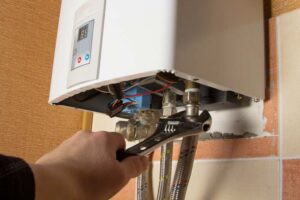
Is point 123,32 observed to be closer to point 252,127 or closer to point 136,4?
point 136,4

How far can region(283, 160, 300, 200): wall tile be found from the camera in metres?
0.60

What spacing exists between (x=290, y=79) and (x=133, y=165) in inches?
13.3

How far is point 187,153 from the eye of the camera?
0.65m

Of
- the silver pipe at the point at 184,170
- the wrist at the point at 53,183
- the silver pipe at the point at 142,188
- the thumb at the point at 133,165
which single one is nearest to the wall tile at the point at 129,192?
the silver pipe at the point at 142,188

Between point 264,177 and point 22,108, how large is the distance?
0.69 metres

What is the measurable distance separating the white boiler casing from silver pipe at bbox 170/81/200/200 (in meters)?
0.05

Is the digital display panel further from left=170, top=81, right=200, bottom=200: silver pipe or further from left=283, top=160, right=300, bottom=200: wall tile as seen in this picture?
left=283, top=160, right=300, bottom=200: wall tile

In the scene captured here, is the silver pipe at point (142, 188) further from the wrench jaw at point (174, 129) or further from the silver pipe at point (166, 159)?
the wrench jaw at point (174, 129)

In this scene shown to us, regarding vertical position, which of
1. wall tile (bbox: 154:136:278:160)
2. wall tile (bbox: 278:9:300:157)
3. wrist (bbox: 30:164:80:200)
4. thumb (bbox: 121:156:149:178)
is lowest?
wrist (bbox: 30:164:80:200)

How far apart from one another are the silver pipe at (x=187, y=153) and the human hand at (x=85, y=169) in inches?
4.9

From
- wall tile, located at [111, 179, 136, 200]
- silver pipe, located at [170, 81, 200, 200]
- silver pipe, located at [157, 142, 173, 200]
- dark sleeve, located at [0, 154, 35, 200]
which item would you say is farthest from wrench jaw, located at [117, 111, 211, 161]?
wall tile, located at [111, 179, 136, 200]

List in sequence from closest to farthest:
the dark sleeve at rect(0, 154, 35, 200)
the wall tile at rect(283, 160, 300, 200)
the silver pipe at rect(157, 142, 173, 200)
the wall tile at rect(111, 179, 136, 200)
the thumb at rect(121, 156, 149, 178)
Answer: the dark sleeve at rect(0, 154, 35, 200), the thumb at rect(121, 156, 149, 178), the wall tile at rect(283, 160, 300, 200), the silver pipe at rect(157, 142, 173, 200), the wall tile at rect(111, 179, 136, 200)

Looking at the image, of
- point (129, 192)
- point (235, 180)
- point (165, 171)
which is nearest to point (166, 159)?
point (165, 171)

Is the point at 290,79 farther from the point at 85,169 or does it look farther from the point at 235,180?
the point at 85,169
